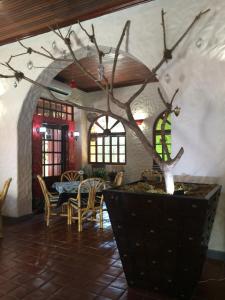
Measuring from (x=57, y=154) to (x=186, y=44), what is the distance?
480 cm

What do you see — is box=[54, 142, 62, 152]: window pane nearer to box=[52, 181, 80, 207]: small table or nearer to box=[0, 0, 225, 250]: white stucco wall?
box=[52, 181, 80, 207]: small table

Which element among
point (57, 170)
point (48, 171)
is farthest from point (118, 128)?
point (48, 171)

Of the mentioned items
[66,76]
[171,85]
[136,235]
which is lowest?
[136,235]

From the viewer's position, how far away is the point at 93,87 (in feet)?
25.7

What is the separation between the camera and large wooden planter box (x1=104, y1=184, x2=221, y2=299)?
6.11 feet

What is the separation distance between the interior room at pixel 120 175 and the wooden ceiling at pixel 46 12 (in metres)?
0.02

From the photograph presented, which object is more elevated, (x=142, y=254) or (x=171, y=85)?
(x=171, y=85)

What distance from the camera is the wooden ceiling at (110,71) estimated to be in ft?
18.0

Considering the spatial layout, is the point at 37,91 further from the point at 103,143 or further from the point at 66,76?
the point at 103,143

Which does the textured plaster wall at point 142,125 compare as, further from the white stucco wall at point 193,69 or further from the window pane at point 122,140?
the white stucco wall at point 193,69

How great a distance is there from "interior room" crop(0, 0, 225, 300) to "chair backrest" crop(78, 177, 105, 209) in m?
0.02

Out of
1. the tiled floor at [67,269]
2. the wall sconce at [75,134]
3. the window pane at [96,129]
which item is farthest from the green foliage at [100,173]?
the tiled floor at [67,269]

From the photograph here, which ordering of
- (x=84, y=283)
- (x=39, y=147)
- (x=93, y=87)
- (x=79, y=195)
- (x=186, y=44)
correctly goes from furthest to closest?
(x=93, y=87), (x=39, y=147), (x=79, y=195), (x=186, y=44), (x=84, y=283)

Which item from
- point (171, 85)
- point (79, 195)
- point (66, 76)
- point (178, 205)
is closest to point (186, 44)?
point (171, 85)
